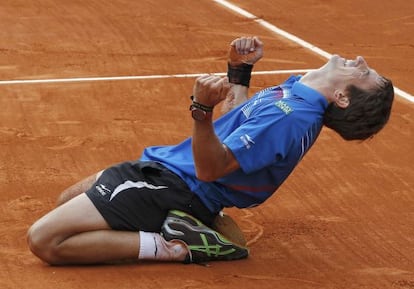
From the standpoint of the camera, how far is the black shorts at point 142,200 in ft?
20.5

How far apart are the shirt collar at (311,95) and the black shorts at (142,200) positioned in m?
0.80

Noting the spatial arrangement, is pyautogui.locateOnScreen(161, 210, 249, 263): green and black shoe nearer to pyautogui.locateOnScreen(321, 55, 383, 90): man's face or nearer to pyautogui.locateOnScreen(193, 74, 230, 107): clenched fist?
pyautogui.locateOnScreen(193, 74, 230, 107): clenched fist

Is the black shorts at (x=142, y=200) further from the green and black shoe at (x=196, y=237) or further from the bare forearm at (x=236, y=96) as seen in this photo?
the bare forearm at (x=236, y=96)

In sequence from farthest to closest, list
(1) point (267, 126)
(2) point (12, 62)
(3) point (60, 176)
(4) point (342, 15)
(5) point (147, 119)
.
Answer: (4) point (342, 15), (2) point (12, 62), (5) point (147, 119), (3) point (60, 176), (1) point (267, 126)

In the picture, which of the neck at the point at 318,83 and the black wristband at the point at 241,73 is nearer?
the neck at the point at 318,83

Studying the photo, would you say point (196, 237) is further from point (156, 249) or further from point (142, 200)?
point (142, 200)

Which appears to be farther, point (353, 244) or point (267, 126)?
point (353, 244)

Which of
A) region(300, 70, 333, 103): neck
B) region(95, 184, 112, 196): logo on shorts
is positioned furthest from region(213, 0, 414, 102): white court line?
region(95, 184, 112, 196): logo on shorts

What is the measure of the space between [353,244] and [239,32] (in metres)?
5.95

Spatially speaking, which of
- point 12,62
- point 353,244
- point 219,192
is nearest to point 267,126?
point 219,192

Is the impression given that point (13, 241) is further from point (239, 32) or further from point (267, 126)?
point (239, 32)

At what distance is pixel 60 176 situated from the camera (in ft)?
25.9

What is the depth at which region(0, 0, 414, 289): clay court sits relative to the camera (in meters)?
6.30

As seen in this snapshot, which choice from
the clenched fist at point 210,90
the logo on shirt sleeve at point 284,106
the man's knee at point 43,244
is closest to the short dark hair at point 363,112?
the logo on shirt sleeve at point 284,106
